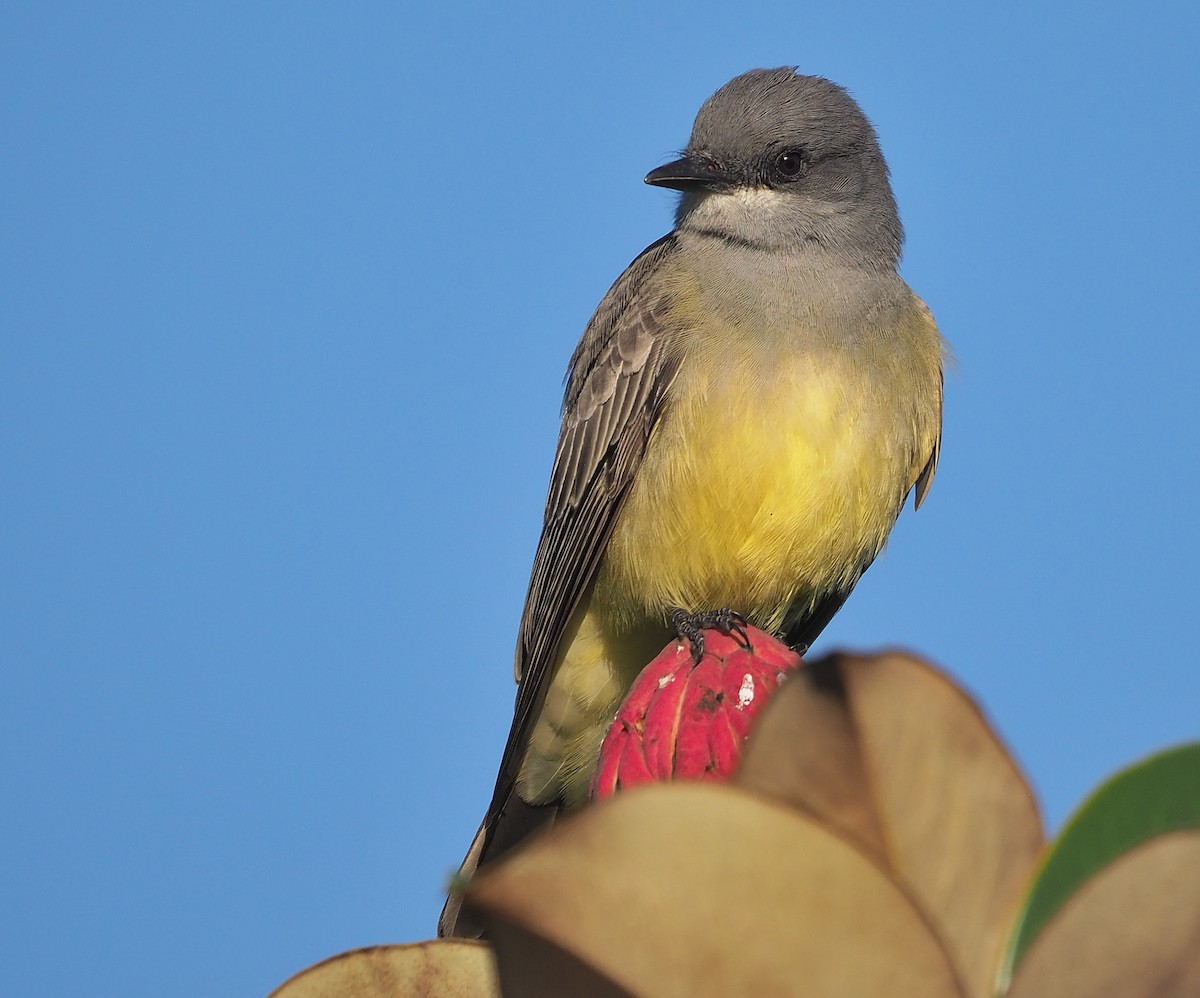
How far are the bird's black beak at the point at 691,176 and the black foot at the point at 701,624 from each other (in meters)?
1.81

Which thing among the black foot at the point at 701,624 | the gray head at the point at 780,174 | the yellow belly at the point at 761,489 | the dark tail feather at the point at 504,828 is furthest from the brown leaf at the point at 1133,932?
the gray head at the point at 780,174

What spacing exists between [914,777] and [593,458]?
4.21 meters

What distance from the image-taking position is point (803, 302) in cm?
557

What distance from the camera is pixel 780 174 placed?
19.9ft

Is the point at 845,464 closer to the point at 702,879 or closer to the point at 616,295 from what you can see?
the point at 616,295

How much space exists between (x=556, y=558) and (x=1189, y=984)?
4.60 m

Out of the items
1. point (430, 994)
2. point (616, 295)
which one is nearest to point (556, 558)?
point (616, 295)

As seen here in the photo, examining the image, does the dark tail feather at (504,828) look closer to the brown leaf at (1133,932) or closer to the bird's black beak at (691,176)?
the bird's black beak at (691,176)

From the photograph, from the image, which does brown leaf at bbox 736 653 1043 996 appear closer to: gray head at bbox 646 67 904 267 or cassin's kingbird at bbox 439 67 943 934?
cassin's kingbird at bbox 439 67 943 934

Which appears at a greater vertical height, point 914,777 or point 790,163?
point 790,163

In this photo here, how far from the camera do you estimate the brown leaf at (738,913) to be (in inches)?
56.3

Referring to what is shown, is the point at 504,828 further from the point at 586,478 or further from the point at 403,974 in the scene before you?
the point at 403,974

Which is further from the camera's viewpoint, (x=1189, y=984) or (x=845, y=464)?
(x=845, y=464)

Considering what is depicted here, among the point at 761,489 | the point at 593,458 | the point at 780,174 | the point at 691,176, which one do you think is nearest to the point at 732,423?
the point at 761,489
